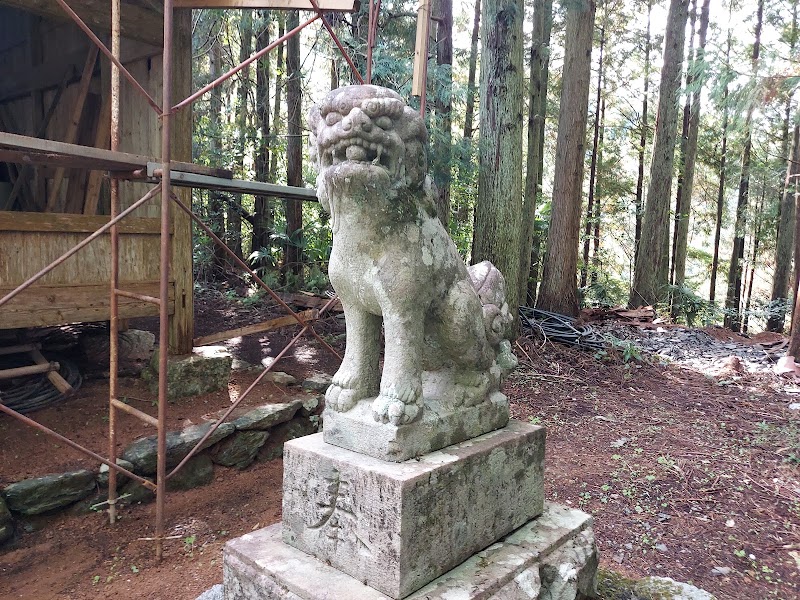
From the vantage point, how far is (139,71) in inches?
232

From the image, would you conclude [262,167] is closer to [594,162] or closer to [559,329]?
[559,329]

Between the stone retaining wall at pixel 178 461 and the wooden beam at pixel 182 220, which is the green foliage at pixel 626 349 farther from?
the wooden beam at pixel 182 220

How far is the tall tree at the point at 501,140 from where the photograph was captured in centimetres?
661

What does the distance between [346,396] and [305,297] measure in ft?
20.1

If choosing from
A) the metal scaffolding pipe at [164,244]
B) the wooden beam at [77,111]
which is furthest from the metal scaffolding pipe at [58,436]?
the wooden beam at [77,111]

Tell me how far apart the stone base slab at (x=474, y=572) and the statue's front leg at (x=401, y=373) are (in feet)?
2.06

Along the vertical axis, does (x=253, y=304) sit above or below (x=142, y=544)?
above

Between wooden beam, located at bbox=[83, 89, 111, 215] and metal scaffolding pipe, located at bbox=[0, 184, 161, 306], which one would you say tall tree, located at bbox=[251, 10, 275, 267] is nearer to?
wooden beam, located at bbox=[83, 89, 111, 215]

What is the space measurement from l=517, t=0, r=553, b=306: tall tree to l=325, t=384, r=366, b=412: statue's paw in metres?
7.06

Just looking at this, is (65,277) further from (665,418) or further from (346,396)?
(665,418)

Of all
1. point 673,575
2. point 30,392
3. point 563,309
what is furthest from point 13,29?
point 673,575

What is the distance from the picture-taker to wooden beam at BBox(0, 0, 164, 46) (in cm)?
519

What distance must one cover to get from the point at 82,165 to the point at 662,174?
1092cm

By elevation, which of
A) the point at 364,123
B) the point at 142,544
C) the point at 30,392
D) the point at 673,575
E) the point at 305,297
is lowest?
the point at 142,544
